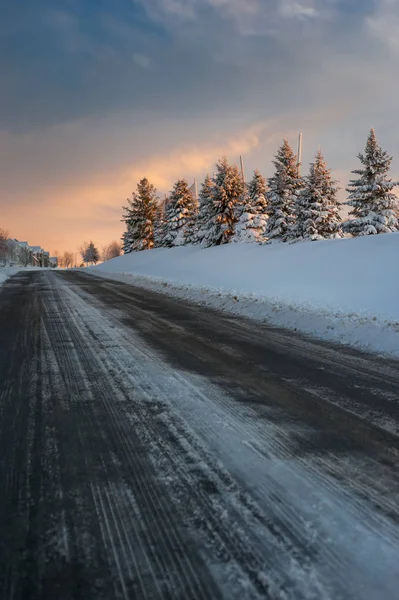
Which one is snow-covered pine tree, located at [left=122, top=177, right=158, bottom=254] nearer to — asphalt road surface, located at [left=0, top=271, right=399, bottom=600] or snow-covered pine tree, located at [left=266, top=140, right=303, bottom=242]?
snow-covered pine tree, located at [left=266, top=140, right=303, bottom=242]

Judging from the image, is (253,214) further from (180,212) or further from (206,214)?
(180,212)

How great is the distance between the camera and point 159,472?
224 centimetres

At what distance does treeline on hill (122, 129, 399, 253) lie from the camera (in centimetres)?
2622

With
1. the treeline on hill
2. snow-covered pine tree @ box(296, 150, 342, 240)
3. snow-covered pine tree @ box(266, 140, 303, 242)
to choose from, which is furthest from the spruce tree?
snow-covered pine tree @ box(296, 150, 342, 240)

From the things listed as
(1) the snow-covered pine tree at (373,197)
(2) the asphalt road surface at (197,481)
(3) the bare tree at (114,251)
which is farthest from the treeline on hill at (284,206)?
(3) the bare tree at (114,251)

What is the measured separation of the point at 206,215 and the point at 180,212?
20.0 feet

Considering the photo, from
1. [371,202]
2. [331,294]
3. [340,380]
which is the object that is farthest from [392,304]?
[371,202]

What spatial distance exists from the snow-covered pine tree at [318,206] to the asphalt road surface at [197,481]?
23.1 metres

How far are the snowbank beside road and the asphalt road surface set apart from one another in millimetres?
2417

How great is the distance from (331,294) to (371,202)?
63.0 ft

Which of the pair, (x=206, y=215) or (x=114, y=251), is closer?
(x=206, y=215)

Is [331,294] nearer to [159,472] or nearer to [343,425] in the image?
[343,425]

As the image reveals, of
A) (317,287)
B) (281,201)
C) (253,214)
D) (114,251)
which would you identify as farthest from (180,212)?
(114,251)

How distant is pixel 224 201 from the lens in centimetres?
3322
